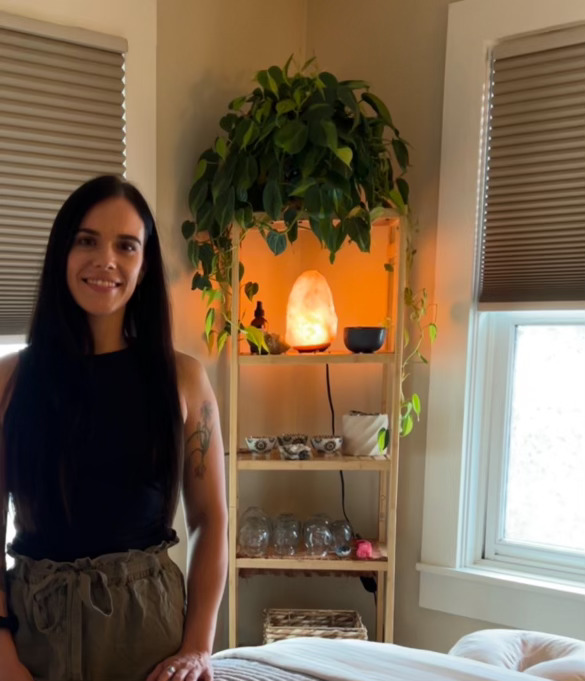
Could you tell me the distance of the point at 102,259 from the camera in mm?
1021

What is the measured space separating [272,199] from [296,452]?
69cm

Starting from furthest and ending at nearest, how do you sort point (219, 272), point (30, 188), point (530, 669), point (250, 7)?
point (250, 7), point (219, 272), point (30, 188), point (530, 669)

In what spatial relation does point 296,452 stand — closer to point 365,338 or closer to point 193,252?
point 365,338

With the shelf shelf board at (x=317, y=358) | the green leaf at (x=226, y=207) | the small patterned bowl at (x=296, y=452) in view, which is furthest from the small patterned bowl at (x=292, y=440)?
the green leaf at (x=226, y=207)

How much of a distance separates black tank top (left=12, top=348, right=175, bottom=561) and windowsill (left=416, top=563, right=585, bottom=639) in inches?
42.6

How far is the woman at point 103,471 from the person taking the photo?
0.94 metres

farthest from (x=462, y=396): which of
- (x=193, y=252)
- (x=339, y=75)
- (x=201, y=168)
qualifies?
(x=339, y=75)

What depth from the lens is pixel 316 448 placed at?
1.79 meters

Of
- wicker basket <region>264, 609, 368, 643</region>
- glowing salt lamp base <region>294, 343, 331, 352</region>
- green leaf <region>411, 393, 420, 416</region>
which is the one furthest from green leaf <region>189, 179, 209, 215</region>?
wicker basket <region>264, 609, 368, 643</region>

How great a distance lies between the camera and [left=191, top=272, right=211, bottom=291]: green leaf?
172cm

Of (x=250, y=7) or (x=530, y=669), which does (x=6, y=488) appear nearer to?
(x=530, y=669)

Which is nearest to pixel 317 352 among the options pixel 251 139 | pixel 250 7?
pixel 251 139

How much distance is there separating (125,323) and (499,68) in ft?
4.19

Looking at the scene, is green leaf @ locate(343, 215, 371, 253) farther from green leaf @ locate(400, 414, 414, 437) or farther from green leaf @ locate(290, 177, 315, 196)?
green leaf @ locate(400, 414, 414, 437)
